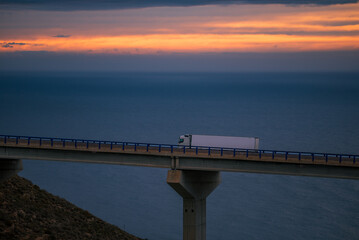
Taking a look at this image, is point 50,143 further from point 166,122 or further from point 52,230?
point 166,122

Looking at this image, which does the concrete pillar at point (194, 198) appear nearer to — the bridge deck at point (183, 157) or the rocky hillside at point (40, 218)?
the bridge deck at point (183, 157)

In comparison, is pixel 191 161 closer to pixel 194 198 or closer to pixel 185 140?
pixel 194 198

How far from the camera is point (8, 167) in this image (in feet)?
197

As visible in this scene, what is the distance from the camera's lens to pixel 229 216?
84125mm

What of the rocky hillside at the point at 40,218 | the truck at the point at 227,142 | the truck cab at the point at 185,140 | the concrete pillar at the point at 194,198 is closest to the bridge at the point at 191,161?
the concrete pillar at the point at 194,198

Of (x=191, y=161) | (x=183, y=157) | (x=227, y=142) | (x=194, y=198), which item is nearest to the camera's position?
(x=191, y=161)

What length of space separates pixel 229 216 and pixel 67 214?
1155 inches

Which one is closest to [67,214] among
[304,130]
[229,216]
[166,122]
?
[229,216]

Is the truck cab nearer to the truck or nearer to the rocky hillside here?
the truck

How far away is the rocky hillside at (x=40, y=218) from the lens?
49.2m

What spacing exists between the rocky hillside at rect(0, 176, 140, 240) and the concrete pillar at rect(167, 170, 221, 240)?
7.24 m

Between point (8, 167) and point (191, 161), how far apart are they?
59.2 feet

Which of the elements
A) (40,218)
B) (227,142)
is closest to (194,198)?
(227,142)

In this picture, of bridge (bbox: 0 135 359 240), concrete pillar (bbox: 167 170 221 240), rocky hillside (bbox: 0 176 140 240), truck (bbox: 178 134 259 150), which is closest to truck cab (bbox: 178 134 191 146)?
truck (bbox: 178 134 259 150)
